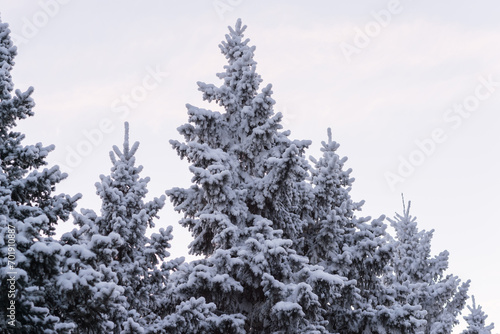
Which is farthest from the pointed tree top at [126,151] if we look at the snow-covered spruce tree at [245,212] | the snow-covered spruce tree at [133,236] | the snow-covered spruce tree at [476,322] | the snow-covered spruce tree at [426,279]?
the snow-covered spruce tree at [476,322]

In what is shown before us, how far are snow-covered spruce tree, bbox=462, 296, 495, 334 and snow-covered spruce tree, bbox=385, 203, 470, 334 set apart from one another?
0.71 metres

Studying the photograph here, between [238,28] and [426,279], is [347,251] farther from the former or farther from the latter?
[426,279]

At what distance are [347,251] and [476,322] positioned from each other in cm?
1295

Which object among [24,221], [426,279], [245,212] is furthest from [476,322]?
[24,221]

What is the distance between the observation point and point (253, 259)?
46.9 feet

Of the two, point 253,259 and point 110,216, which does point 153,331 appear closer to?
point 253,259

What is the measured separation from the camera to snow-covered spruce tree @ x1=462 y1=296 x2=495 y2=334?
25969 mm

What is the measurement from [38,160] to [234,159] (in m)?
6.10

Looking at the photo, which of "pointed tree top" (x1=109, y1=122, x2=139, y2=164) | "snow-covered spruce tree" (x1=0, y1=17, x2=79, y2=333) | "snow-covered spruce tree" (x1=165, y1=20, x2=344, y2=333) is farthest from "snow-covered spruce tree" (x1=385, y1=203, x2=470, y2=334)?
"snow-covered spruce tree" (x1=0, y1=17, x2=79, y2=333)

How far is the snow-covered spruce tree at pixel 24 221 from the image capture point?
1026 cm

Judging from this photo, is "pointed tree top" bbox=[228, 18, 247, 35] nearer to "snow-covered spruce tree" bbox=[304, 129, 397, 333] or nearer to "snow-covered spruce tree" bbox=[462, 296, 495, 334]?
"snow-covered spruce tree" bbox=[304, 129, 397, 333]

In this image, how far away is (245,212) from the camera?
16047mm

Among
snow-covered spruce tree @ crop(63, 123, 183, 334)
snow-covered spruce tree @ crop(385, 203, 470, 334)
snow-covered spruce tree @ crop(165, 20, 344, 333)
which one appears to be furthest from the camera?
snow-covered spruce tree @ crop(385, 203, 470, 334)

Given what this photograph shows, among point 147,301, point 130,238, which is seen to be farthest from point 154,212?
point 147,301
